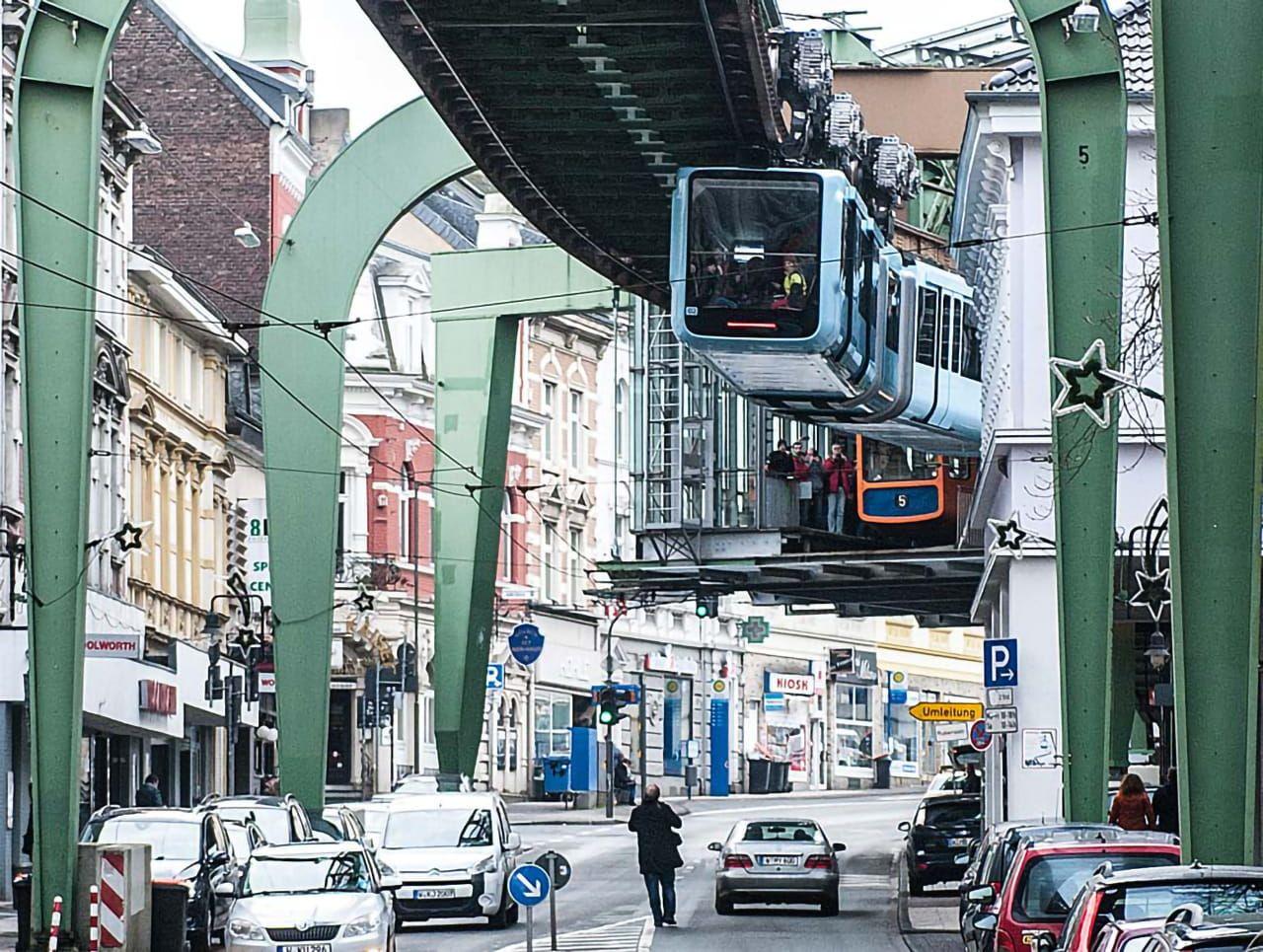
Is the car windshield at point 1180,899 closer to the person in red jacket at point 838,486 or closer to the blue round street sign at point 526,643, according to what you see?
the person in red jacket at point 838,486

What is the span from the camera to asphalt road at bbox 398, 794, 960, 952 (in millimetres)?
28688

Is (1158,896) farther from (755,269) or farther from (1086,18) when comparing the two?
(755,269)

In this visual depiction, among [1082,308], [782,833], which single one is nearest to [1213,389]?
[1082,308]

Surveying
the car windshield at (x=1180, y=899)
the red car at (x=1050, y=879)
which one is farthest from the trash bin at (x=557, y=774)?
the car windshield at (x=1180, y=899)

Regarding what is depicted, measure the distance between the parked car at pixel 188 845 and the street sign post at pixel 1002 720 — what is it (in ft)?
27.1

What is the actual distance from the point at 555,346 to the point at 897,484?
40926mm

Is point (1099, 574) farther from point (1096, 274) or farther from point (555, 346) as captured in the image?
point (555, 346)

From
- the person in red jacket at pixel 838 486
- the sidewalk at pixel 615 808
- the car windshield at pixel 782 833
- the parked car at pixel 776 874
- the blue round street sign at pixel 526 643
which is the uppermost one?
the person in red jacket at pixel 838 486

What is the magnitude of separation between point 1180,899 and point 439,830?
2042cm

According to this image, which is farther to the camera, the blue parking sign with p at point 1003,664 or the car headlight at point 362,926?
the blue parking sign with p at point 1003,664

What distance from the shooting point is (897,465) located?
49.5 metres

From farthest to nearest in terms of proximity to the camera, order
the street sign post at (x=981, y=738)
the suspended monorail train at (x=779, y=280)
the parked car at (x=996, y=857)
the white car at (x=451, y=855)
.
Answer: the street sign post at (x=981, y=738) → the suspended monorail train at (x=779, y=280) → the white car at (x=451, y=855) → the parked car at (x=996, y=857)

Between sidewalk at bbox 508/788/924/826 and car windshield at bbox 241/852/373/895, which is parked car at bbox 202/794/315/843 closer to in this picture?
car windshield at bbox 241/852/373/895

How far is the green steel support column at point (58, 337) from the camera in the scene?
24609 millimetres
